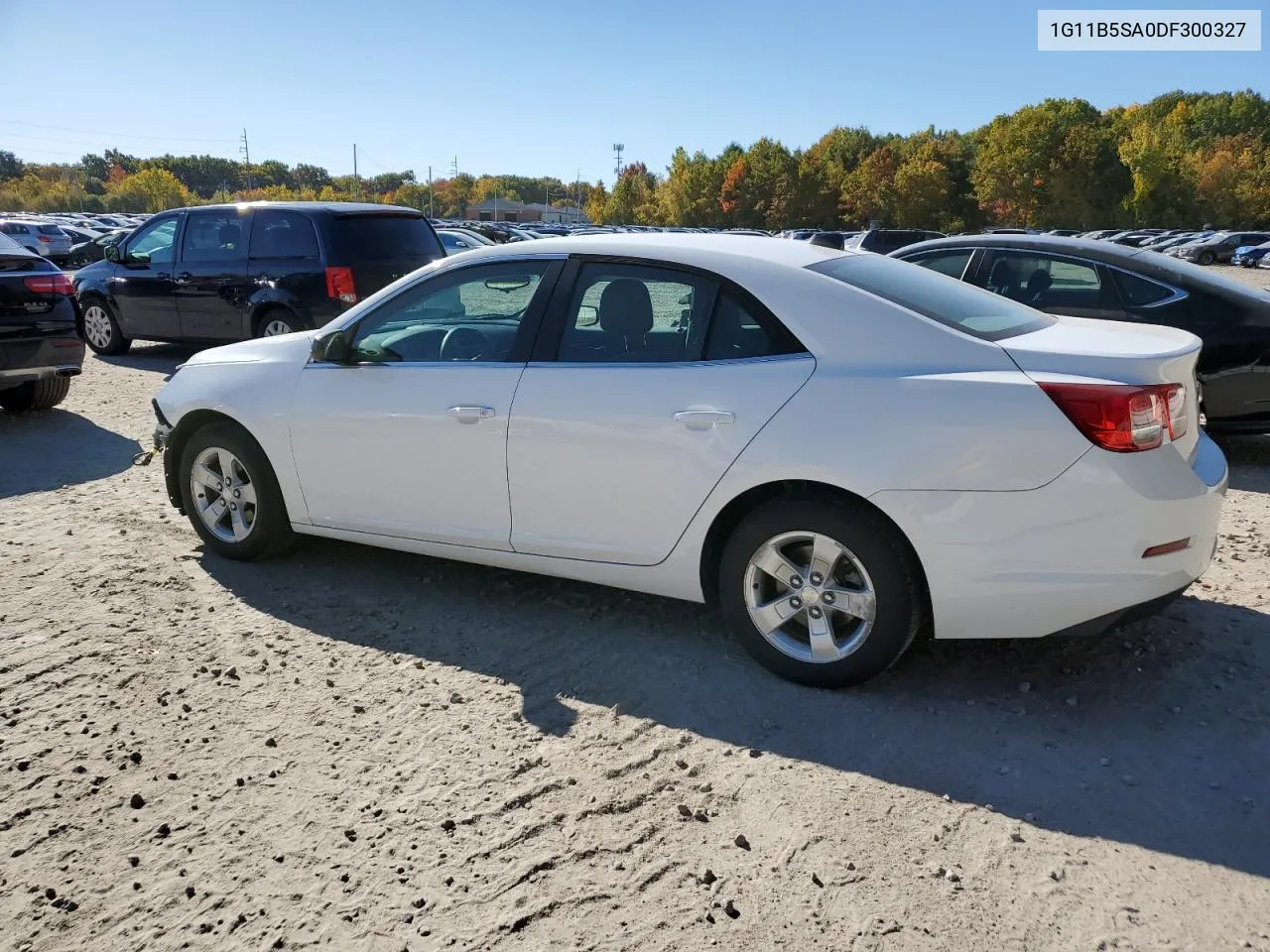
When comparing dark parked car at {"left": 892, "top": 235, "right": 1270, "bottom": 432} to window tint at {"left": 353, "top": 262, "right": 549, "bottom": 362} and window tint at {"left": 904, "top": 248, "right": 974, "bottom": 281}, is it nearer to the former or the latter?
window tint at {"left": 904, "top": 248, "right": 974, "bottom": 281}

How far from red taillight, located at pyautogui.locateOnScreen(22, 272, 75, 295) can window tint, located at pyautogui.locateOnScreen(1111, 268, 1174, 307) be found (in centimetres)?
823

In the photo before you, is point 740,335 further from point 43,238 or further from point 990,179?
point 990,179

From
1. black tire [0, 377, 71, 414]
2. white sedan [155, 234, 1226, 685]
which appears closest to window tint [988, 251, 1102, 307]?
white sedan [155, 234, 1226, 685]

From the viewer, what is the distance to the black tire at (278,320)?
10.6 metres

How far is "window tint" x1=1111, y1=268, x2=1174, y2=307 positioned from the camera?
688cm

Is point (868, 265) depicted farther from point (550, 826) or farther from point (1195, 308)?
point (1195, 308)

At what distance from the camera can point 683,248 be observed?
414 centimetres

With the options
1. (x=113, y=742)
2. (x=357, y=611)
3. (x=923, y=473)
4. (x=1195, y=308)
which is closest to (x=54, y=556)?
(x=357, y=611)

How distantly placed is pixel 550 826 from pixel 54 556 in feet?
12.4

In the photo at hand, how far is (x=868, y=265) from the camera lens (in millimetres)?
4148

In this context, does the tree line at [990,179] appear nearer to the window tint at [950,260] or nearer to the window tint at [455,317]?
the window tint at [950,260]

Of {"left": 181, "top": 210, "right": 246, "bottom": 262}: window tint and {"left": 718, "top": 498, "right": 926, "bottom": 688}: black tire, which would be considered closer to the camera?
{"left": 718, "top": 498, "right": 926, "bottom": 688}: black tire

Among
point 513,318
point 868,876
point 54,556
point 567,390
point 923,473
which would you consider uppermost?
point 513,318

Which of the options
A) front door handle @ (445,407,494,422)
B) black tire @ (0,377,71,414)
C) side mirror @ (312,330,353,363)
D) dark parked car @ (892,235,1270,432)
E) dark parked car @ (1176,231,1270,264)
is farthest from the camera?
dark parked car @ (1176,231,1270,264)
